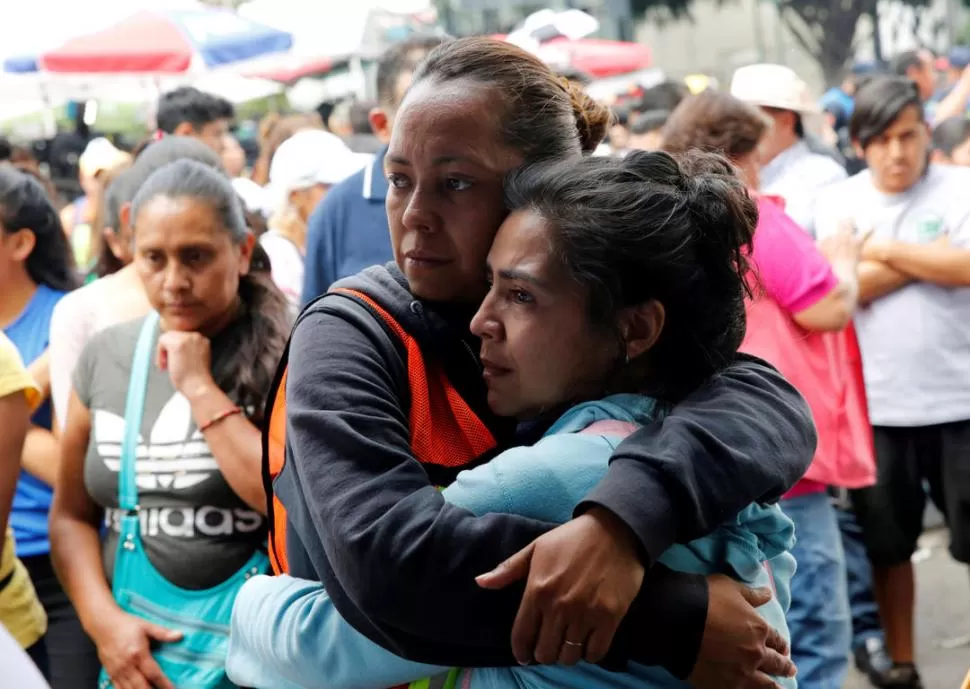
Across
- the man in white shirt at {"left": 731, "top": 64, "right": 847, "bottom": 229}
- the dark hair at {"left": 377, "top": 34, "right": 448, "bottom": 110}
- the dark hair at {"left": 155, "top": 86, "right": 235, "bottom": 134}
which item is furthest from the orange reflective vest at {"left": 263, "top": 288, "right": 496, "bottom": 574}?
the dark hair at {"left": 155, "top": 86, "right": 235, "bottom": 134}

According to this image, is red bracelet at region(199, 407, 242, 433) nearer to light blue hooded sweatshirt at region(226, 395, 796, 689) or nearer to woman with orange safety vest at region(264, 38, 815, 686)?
woman with orange safety vest at region(264, 38, 815, 686)

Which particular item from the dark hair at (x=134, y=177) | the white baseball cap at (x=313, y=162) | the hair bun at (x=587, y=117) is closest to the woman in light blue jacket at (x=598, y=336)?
the hair bun at (x=587, y=117)

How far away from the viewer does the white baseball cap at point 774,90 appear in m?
6.80

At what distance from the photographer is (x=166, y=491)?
2883mm

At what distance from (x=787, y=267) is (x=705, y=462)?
253 centimetres

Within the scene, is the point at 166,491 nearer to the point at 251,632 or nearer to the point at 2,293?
the point at 251,632

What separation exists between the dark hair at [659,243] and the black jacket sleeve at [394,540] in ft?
1.00

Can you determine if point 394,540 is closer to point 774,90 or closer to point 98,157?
point 774,90

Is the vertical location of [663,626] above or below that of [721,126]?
above

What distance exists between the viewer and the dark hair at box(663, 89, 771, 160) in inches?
175

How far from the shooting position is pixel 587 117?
2086 mm

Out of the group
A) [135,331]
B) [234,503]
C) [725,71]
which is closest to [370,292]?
[234,503]

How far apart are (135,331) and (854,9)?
2945 cm

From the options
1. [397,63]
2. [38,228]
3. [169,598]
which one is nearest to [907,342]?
[397,63]
